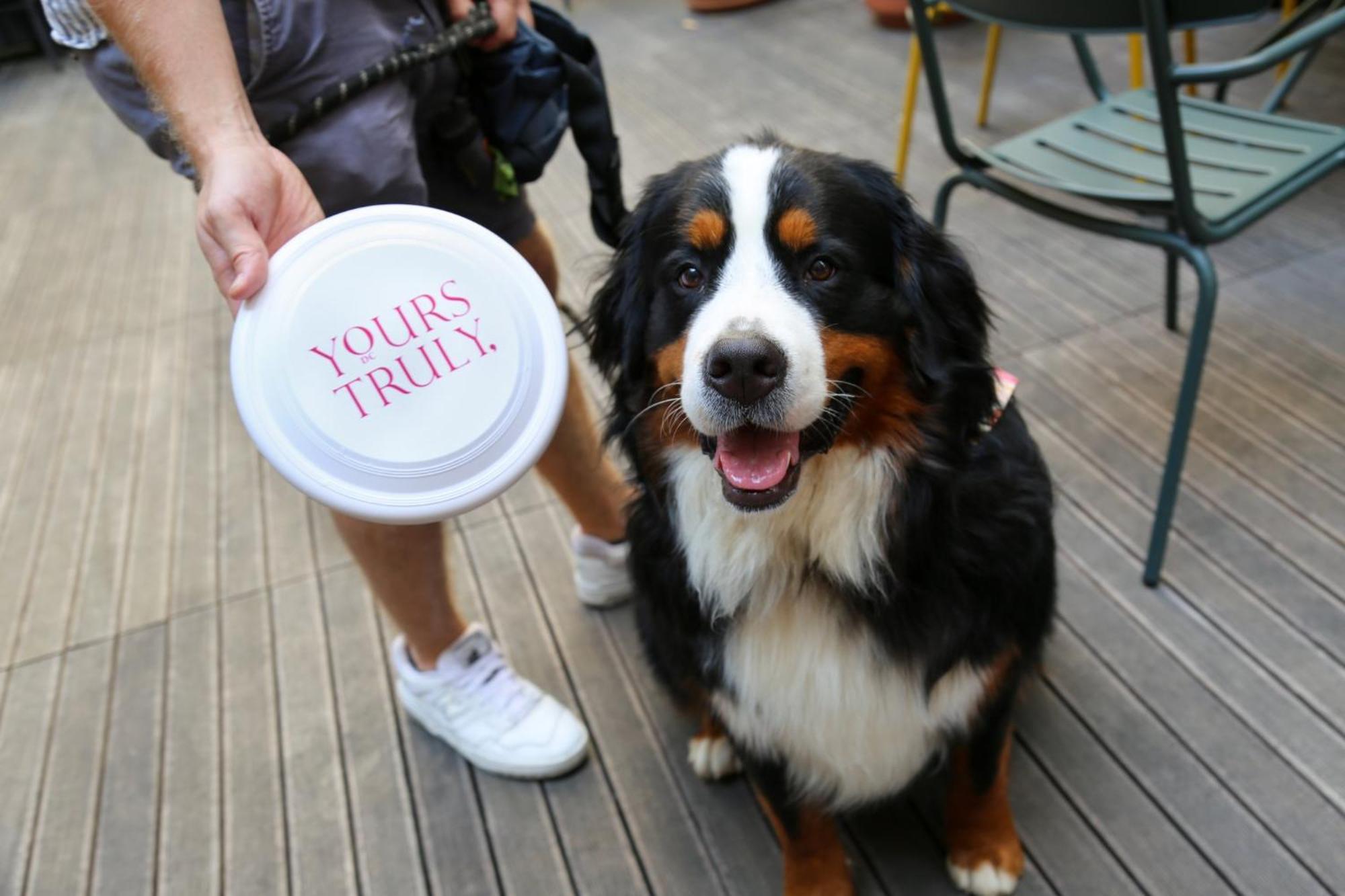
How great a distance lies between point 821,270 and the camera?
115 cm

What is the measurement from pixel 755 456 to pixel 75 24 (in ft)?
3.06

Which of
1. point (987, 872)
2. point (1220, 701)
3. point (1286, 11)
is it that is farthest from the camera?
point (1286, 11)

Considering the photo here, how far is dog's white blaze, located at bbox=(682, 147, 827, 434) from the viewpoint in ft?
3.49

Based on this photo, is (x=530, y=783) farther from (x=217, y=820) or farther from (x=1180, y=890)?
(x=1180, y=890)

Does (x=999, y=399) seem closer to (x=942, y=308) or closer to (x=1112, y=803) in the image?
(x=942, y=308)

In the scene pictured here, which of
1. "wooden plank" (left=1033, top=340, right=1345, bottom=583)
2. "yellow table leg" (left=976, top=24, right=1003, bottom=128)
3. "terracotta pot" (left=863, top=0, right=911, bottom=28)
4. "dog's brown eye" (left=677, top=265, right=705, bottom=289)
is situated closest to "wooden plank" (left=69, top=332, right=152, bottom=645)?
"dog's brown eye" (left=677, top=265, right=705, bottom=289)

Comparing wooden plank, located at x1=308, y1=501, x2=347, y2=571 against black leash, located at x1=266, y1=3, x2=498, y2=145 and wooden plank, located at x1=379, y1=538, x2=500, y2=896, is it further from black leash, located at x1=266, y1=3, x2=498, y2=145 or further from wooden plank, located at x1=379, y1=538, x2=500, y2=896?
black leash, located at x1=266, y1=3, x2=498, y2=145

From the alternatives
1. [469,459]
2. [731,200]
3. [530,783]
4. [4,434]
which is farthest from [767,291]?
[4,434]

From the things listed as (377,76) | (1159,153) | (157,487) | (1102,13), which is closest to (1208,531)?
(1159,153)

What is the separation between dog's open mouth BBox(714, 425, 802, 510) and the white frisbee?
23 cm

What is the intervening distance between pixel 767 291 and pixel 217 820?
130 cm

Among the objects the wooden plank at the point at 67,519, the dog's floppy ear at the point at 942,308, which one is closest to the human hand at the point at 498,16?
the dog's floppy ear at the point at 942,308

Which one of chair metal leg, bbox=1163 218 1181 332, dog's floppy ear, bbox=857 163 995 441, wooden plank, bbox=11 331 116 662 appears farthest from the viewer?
chair metal leg, bbox=1163 218 1181 332

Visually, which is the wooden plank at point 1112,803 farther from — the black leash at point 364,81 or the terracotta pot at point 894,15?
the terracotta pot at point 894,15
